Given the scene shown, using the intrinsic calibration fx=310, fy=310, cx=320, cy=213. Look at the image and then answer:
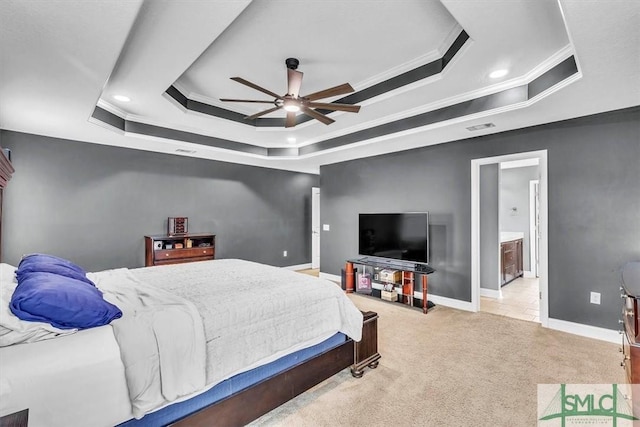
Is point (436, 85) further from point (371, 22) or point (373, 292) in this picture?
point (373, 292)

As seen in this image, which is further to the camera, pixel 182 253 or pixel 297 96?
pixel 182 253

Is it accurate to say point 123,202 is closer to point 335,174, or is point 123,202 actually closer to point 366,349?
point 335,174

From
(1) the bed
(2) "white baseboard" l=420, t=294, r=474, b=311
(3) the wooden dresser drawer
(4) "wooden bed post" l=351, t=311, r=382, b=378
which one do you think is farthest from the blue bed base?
(3) the wooden dresser drawer

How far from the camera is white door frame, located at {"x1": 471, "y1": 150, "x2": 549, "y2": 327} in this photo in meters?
3.70

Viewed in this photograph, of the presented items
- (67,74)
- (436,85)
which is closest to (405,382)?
(436,85)

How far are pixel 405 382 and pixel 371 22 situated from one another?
9.28 ft

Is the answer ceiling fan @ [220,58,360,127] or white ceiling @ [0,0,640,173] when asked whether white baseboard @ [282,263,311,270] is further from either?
ceiling fan @ [220,58,360,127]

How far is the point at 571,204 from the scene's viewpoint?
3537 millimetres

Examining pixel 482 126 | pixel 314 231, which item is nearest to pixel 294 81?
pixel 482 126

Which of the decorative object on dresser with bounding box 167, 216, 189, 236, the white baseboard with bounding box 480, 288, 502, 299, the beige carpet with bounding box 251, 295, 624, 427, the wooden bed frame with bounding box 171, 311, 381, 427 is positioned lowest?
the beige carpet with bounding box 251, 295, 624, 427

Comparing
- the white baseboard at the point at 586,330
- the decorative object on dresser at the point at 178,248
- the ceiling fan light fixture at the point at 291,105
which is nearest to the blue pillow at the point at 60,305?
the ceiling fan light fixture at the point at 291,105

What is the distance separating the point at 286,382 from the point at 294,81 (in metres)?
2.34

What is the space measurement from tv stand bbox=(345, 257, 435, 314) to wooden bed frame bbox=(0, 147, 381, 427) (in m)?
1.77

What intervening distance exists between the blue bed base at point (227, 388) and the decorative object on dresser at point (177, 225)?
3.91 m
